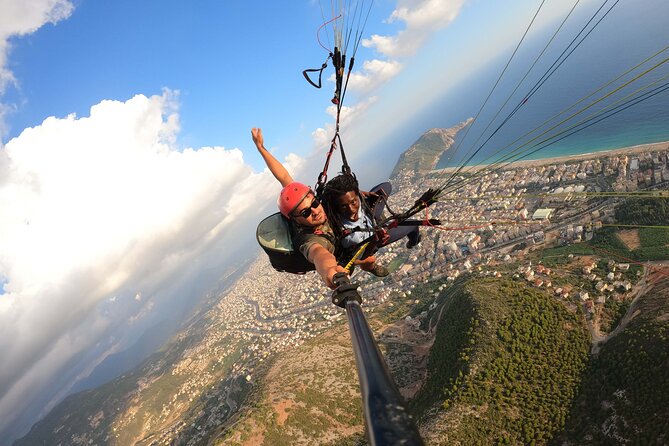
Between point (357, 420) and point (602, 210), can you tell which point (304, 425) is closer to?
point (357, 420)

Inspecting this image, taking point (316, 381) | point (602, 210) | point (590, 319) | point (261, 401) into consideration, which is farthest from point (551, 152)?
point (261, 401)

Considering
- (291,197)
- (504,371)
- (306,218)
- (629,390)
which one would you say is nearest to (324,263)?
(306,218)

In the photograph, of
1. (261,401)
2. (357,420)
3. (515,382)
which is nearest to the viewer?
(515,382)

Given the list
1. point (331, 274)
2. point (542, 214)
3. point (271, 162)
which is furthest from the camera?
point (542, 214)

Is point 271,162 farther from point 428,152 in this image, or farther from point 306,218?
point 428,152

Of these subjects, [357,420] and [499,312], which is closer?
[499,312]

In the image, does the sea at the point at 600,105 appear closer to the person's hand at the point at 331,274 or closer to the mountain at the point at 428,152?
the mountain at the point at 428,152
